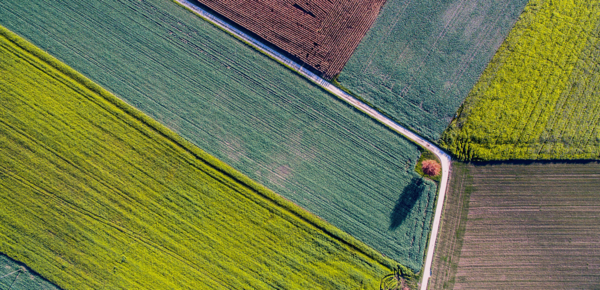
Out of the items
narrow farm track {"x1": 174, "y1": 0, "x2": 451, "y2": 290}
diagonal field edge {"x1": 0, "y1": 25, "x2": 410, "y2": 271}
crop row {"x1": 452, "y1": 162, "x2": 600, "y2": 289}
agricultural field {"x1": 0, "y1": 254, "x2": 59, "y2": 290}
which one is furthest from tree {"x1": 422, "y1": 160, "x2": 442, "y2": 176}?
agricultural field {"x1": 0, "y1": 254, "x2": 59, "y2": 290}

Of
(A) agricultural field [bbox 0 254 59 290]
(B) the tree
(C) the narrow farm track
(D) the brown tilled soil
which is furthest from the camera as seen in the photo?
(D) the brown tilled soil

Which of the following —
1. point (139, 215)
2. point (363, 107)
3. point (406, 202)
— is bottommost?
point (139, 215)

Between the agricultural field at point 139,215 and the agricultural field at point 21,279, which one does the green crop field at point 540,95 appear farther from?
the agricultural field at point 21,279

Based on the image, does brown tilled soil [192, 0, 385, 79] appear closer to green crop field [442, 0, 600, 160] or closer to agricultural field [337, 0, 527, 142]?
agricultural field [337, 0, 527, 142]

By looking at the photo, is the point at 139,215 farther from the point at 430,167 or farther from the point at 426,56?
the point at 426,56

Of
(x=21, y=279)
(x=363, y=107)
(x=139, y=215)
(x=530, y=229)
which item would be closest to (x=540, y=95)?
(x=530, y=229)
